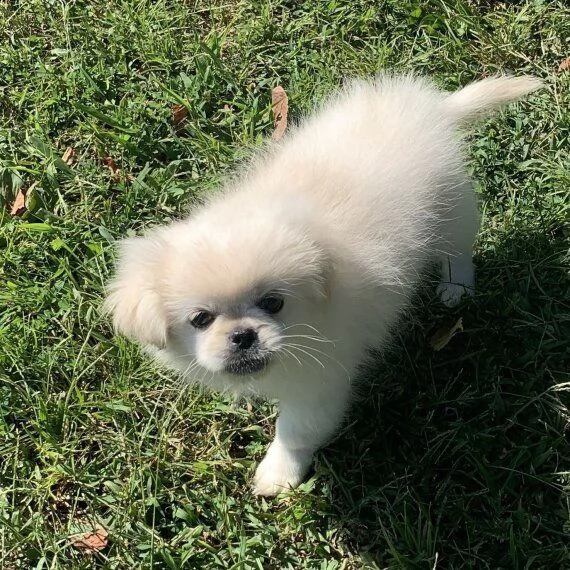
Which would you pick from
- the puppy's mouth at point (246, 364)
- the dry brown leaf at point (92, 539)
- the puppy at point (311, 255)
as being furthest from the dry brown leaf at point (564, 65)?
the dry brown leaf at point (92, 539)

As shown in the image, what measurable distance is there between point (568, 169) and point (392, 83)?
115cm

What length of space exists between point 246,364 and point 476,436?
121cm

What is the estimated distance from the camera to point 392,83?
2.91 meters

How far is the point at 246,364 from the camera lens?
2.27 metres

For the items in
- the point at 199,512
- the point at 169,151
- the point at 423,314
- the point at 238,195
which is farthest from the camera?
the point at 169,151

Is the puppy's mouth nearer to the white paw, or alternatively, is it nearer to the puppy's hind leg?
the puppy's hind leg

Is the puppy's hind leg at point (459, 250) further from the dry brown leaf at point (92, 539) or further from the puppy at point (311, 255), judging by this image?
the dry brown leaf at point (92, 539)

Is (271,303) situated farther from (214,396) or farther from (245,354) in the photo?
(214,396)

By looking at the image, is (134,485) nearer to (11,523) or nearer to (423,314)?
(11,523)

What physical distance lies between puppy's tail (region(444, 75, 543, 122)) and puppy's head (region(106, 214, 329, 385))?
3.71 feet

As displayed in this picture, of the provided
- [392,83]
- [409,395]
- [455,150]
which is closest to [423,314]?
[409,395]

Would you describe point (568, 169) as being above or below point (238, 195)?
below

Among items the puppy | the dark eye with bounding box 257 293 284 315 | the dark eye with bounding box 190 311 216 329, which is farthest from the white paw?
the dark eye with bounding box 190 311 216 329

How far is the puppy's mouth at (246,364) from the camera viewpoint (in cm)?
226
